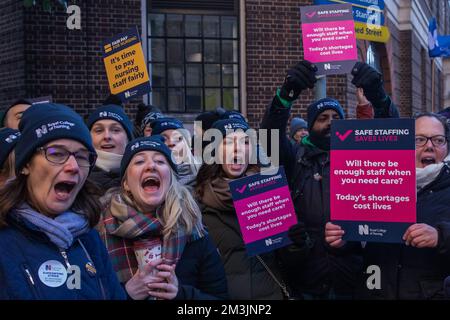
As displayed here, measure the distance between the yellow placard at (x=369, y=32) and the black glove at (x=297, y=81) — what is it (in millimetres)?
1308

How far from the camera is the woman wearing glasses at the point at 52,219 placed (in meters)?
2.03

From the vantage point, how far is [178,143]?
482cm

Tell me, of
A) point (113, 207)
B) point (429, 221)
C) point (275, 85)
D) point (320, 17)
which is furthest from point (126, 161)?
point (275, 85)

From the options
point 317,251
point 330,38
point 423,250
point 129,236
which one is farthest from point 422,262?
point 330,38

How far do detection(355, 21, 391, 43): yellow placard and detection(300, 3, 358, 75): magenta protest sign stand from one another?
67 cm

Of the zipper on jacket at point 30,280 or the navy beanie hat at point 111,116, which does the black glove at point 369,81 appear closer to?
the navy beanie hat at point 111,116

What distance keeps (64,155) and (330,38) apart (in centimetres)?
262

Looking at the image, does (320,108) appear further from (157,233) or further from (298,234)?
(157,233)

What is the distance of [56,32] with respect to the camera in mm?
9477

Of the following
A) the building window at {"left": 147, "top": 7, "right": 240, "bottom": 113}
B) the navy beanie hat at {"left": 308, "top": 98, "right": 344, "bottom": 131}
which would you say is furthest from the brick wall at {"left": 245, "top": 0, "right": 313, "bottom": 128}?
the navy beanie hat at {"left": 308, "top": 98, "right": 344, "bottom": 131}

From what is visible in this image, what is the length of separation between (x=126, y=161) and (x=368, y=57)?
1073cm

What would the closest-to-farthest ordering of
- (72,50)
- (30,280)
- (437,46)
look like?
(30,280) < (72,50) < (437,46)

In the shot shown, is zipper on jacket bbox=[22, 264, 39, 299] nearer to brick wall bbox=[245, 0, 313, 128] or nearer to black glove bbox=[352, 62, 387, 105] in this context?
black glove bbox=[352, 62, 387, 105]

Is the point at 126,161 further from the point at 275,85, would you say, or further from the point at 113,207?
the point at 275,85
